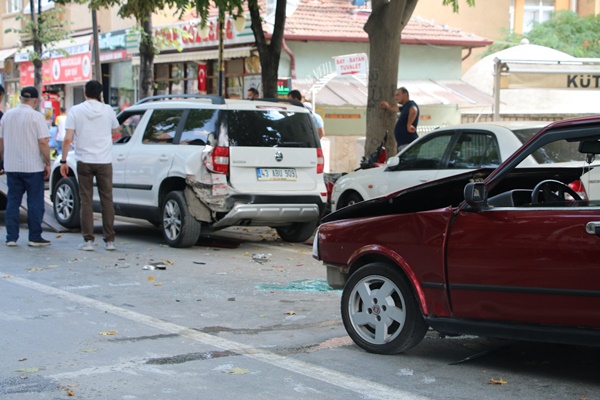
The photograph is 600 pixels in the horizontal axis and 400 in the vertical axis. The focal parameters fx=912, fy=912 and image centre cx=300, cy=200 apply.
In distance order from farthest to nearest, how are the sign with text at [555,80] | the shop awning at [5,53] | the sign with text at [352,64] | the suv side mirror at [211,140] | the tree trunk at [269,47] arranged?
1. the shop awning at [5,53]
2. the sign with text at [352,64]
3. the tree trunk at [269,47]
4. the sign with text at [555,80]
5. the suv side mirror at [211,140]

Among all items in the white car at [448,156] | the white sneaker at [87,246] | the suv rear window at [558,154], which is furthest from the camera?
the white sneaker at [87,246]

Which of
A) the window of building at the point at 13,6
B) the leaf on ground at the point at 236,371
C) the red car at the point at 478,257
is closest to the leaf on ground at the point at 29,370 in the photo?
the leaf on ground at the point at 236,371

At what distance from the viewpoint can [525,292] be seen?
17.9ft

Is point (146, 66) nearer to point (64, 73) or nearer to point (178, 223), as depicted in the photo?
point (178, 223)

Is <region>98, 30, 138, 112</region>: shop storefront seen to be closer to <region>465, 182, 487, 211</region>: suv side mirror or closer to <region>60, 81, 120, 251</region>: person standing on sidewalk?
<region>60, 81, 120, 251</region>: person standing on sidewalk

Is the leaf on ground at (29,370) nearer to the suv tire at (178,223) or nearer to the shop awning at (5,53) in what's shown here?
the suv tire at (178,223)

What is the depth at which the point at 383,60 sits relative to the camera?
13.8 meters

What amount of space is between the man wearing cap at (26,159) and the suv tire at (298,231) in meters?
3.31

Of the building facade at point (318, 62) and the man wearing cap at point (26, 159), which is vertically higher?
the building facade at point (318, 62)

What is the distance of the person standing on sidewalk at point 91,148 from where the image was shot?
1101 centimetres

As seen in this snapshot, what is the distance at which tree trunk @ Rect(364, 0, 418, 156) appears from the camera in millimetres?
13594

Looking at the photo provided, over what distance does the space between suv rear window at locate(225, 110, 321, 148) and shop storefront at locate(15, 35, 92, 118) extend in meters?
24.1

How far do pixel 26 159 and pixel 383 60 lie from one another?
5.52 m

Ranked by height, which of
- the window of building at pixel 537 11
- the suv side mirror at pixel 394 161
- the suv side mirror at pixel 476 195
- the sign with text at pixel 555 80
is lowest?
the suv side mirror at pixel 394 161
